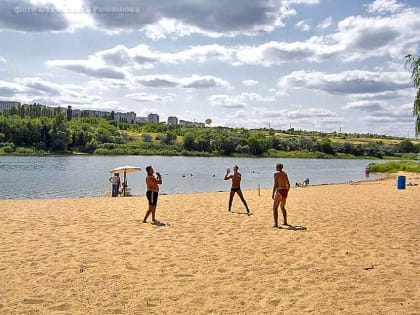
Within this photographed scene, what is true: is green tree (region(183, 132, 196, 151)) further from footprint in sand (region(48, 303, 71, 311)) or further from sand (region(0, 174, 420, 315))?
footprint in sand (region(48, 303, 71, 311))

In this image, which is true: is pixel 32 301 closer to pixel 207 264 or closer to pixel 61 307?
pixel 61 307

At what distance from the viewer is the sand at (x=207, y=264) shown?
20.4 feet

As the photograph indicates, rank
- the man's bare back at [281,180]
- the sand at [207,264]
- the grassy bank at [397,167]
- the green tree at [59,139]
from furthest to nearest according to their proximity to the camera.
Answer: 1. the green tree at [59,139]
2. the grassy bank at [397,167]
3. the man's bare back at [281,180]
4. the sand at [207,264]

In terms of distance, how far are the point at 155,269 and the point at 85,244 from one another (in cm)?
248

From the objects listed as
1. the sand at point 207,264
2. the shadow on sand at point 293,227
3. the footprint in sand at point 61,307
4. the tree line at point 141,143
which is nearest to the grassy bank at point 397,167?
the sand at point 207,264

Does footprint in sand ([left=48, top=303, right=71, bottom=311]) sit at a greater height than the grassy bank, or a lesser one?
lesser

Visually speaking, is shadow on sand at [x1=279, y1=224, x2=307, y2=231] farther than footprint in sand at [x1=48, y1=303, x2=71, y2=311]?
Yes

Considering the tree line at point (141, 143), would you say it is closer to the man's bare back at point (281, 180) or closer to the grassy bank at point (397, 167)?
the grassy bank at point (397, 167)

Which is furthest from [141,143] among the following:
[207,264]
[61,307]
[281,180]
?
[61,307]

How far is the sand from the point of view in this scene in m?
6.22

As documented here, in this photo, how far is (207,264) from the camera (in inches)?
325

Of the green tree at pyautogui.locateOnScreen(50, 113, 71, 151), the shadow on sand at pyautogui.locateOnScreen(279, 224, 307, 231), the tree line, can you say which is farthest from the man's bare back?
the green tree at pyautogui.locateOnScreen(50, 113, 71, 151)

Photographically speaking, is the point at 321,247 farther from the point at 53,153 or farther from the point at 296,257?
the point at 53,153

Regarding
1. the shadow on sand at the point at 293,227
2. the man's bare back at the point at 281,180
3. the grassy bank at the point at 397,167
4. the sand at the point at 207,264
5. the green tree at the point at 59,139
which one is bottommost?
the sand at the point at 207,264
